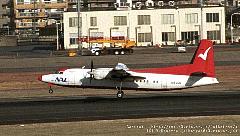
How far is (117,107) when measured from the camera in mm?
36562

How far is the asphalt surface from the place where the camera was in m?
32.5

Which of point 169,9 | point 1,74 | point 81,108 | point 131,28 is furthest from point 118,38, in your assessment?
point 81,108

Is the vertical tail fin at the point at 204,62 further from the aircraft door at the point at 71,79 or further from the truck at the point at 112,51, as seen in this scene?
the truck at the point at 112,51

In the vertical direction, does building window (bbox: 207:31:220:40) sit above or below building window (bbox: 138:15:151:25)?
below

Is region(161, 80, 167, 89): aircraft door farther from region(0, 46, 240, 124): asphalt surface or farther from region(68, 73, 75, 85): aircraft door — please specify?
region(68, 73, 75, 85): aircraft door

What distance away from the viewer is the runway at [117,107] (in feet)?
106

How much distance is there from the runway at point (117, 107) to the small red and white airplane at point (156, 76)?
104 centimetres

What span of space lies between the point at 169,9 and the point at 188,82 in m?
80.2

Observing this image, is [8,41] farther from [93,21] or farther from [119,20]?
[119,20]

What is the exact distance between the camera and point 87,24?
12069 cm

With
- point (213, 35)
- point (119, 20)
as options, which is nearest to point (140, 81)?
point (119, 20)

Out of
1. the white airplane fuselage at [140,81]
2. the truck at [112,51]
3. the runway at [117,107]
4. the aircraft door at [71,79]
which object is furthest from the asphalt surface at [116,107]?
the truck at [112,51]

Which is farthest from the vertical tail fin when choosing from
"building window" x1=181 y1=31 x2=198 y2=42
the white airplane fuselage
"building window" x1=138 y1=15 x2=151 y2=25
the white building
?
"building window" x1=181 y1=31 x2=198 y2=42

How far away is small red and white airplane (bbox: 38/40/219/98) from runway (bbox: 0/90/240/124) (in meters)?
1.04
